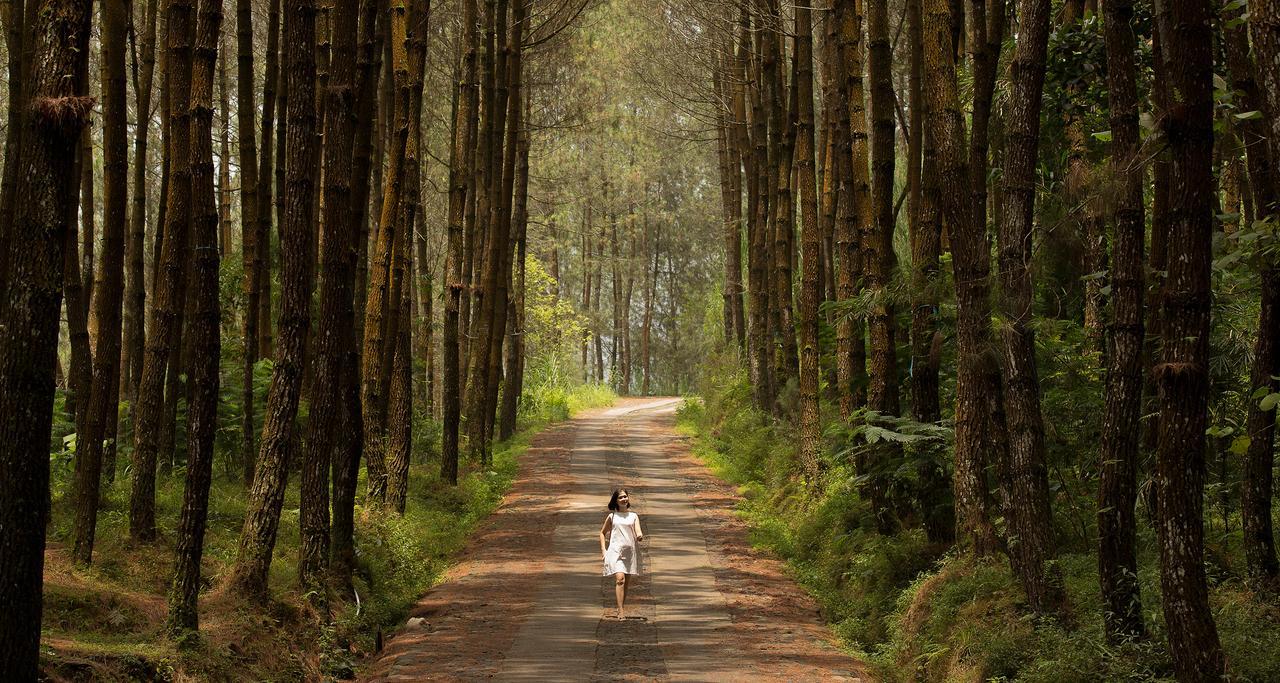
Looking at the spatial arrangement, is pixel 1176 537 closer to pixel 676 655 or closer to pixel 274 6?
pixel 676 655

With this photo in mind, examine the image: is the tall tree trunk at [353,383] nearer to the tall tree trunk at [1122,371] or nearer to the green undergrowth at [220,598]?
the green undergrowth at [220,598]

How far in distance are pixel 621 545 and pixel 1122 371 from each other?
699 centimetres

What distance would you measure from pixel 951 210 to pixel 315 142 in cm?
625

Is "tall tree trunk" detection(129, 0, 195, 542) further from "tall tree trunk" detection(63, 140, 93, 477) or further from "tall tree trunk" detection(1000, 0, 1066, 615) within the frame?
"tall tree trunk" detection(1000, 0, 1066, 615)

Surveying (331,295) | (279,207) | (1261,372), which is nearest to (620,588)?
(331,295)

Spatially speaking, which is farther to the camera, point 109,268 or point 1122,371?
point 109,268

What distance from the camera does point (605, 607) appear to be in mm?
13727

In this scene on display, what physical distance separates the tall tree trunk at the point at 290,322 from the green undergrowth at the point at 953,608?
5.86 metres

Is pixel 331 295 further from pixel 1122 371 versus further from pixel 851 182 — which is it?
pixel 1122 371

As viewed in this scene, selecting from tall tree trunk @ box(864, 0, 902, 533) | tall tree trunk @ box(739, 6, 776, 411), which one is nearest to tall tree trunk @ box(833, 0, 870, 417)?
tall tree trunk @ box(864, 0, 902, 533)

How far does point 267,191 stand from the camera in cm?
1648

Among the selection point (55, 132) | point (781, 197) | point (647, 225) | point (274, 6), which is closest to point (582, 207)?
point (647, 225)

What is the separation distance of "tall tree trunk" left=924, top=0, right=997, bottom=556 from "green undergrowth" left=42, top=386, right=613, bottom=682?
20.2 ft

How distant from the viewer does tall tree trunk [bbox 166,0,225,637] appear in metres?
9.71
